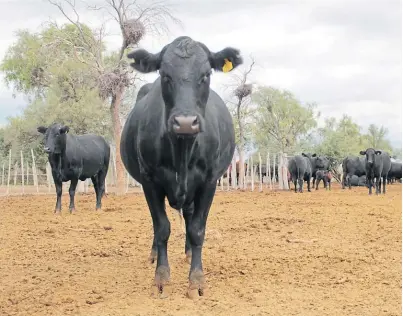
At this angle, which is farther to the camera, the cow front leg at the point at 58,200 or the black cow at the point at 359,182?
the black cow at the point at 359,182

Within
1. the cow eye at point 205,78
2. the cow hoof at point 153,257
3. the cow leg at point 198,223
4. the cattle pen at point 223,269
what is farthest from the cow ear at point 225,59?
the cow hoof at point 153,257

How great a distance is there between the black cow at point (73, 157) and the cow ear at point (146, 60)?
8.41 m

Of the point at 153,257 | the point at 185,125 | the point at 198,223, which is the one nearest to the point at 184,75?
the point at 185,125

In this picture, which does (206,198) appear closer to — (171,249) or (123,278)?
(123,278)

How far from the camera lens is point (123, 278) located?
577 centimetres

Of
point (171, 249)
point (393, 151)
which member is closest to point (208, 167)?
point (171, 249)

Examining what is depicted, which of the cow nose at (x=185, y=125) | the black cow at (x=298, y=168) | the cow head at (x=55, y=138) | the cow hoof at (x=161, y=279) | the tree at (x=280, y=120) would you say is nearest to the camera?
the cow nose at (x=185, y=125)

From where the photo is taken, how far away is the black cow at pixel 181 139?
4543 millimetres

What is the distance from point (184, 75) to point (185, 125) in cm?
56

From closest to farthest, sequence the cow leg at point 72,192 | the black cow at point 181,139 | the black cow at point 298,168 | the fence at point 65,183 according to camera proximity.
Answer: the black cow at point 181,139 < the cow leg at point 72,192 < the fence at point 65,183 < the black cow at point 298,168

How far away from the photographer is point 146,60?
16.4ft

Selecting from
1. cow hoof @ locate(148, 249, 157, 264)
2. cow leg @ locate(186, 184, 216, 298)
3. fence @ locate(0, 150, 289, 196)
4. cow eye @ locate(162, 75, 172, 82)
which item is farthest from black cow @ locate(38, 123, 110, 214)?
fence @ locate(0, 150, 289, 196)

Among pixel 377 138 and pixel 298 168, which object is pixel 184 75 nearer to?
pixel 298 168

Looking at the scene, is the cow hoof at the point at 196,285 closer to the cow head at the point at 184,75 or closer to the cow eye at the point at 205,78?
the cow head at the point at 184,75
